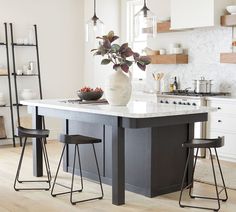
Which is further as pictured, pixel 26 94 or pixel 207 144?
pixel 26 94

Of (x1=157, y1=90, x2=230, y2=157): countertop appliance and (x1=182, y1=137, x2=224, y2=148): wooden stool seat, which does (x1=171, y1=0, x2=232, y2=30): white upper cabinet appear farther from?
(x1=182, y1=137, x2=224, y2=148): wooden stool seat

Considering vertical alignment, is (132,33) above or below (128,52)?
above

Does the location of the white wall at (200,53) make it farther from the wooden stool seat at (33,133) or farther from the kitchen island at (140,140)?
the wooden stool seat at (33,133)

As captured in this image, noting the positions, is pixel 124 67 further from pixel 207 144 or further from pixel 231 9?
pixel 231 9

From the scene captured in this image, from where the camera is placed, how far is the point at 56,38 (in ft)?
28.2

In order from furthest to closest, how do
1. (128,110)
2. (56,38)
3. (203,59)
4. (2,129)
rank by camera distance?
(56,38), (2,129), (203,59), (128,110)

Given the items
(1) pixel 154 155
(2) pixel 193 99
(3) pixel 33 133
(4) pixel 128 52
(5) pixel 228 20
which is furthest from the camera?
(2) pixel 193 99

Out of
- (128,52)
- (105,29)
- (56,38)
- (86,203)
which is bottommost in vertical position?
(86,203)

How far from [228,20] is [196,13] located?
1.73ft

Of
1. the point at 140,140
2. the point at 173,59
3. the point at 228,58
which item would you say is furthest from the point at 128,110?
the point at 173,59

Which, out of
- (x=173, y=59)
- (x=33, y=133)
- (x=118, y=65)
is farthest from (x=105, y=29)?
(x=33, y=133)

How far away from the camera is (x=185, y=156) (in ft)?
16.9

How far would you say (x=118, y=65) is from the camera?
495 centimetres

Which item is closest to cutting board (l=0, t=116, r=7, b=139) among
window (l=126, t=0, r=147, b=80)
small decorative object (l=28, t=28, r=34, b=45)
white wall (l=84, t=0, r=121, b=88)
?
small decorative object (l=28, t=28, r=34, b=45)
